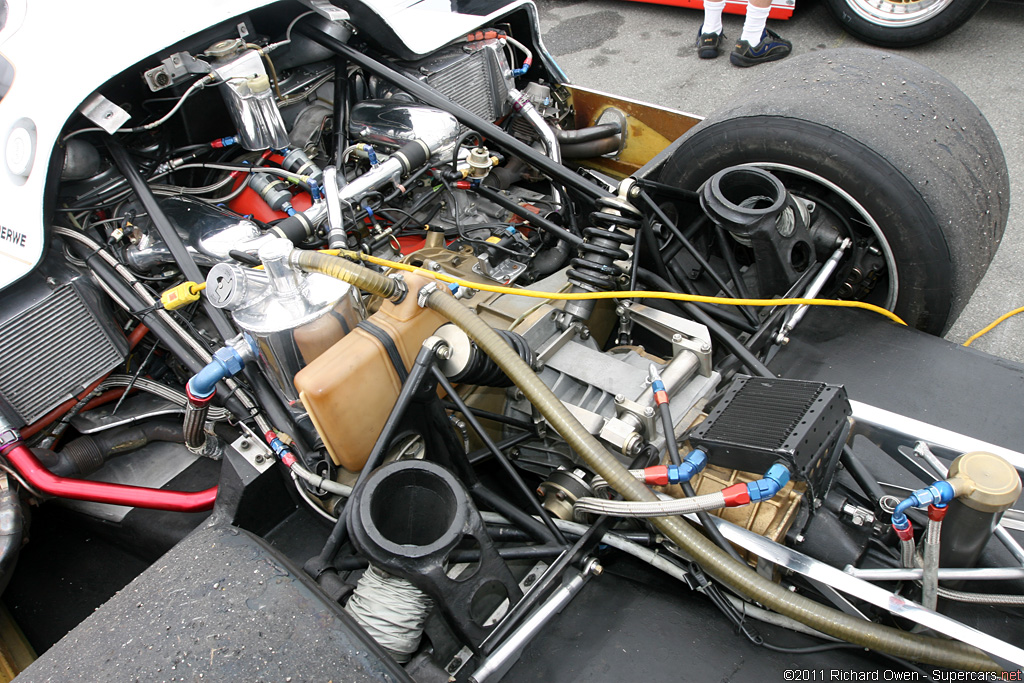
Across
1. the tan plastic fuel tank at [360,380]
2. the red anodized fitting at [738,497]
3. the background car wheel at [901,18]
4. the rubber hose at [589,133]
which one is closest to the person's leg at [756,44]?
the background car wheel at [901,18]

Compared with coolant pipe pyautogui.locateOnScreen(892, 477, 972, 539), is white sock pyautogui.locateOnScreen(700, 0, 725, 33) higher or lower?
lower

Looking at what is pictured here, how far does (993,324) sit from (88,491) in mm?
3106

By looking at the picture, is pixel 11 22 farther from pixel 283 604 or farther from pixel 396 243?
pixel 283 604

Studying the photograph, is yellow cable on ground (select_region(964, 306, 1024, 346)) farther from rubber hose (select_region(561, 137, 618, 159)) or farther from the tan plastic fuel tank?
the tan plastic fuel tank

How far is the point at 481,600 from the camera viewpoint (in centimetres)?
118

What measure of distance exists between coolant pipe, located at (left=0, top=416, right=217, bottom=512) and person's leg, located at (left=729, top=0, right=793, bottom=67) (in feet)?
14.1

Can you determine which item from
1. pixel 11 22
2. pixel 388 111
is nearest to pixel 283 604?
pixel 388 111

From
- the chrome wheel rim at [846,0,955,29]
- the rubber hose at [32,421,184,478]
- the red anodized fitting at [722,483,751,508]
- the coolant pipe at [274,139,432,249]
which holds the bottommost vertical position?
the chrome wheel rim at [846,0,955,29]

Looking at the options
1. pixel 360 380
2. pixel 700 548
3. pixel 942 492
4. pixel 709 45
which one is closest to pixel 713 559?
pixel 700 548

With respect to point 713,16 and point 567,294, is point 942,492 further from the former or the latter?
point 713,16

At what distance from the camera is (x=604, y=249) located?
184 centimetres

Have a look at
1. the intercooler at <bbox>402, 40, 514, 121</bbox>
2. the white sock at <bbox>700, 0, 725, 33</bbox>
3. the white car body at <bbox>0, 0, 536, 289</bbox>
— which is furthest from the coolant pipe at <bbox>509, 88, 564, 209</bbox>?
the white sock at <bbox>700, 0, 725, 33</bbox>

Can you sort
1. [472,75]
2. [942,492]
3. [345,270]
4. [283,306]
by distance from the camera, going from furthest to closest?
[472,75], [283,306], [345,270], [942,492]

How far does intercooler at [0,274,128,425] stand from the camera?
164 cm
